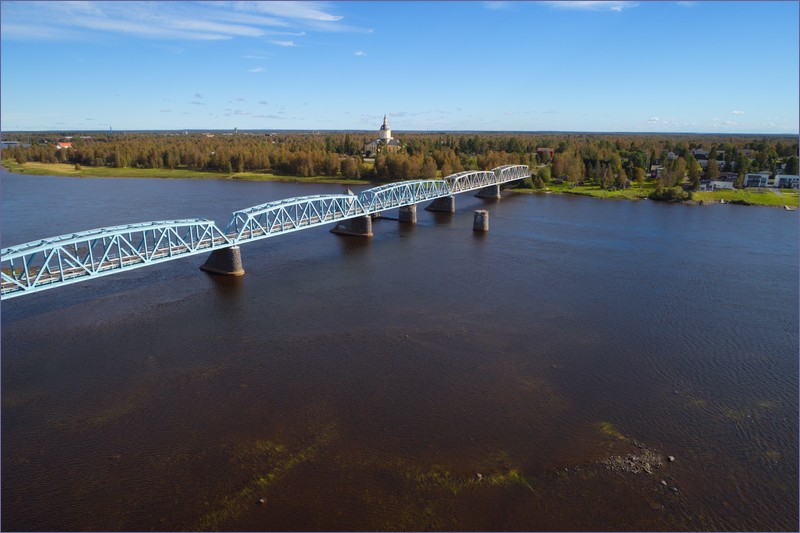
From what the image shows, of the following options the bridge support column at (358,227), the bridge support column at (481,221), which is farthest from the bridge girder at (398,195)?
the bridge support column at (481,221)

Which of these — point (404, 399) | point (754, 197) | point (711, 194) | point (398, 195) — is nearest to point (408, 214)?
point (398, 195)

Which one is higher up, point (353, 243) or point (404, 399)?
point (353, 243)

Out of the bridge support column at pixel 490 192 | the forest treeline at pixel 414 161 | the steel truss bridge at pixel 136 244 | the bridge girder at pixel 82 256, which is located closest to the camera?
the bridge girder at pixel 82 256

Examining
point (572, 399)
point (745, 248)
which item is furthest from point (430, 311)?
point (745, 248)

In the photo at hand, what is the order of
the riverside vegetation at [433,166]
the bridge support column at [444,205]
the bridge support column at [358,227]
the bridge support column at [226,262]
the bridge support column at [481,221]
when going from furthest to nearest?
the riverside vegetation at [433,166], the bridge support column at [444,205], the bridge support column at [481,221], the bridge support column at [358,227], the bridge support column at [226,262]

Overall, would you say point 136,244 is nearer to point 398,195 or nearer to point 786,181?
point 398,195

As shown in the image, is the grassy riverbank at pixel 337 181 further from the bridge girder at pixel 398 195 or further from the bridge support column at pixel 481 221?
the bridge support column at pixel 481 221
